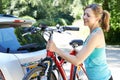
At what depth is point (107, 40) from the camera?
58.0 feet

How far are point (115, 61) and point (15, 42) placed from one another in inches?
283

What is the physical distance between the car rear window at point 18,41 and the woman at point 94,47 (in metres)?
0.69

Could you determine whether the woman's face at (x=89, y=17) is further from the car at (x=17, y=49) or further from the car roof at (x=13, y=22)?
the car roof at (x=13, y=22)

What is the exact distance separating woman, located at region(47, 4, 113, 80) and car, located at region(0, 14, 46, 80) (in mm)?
517

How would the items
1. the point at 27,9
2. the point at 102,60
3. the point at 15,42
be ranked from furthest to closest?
the point at 27,9 < the point at 15,42 < the point at 102,60

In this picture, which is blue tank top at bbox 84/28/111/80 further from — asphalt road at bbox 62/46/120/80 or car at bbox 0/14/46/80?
asphalt road at bbox 62/46/120/80

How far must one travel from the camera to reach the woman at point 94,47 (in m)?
3.48

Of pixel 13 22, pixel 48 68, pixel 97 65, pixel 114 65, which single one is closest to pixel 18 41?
pixel 13 22

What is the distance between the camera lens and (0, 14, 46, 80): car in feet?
12.7

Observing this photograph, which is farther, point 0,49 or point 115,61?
point 115,61

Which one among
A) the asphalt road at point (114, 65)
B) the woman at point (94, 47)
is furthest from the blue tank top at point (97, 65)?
the asphalt road at point (114, 65)

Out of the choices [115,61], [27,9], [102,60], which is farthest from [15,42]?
[27,9]

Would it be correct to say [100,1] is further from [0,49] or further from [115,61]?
[0,49]

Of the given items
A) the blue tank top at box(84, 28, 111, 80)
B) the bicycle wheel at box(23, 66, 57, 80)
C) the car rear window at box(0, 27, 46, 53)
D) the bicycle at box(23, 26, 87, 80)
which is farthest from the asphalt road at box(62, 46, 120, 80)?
the blue tank top at box(84, 28, 111, 80)
